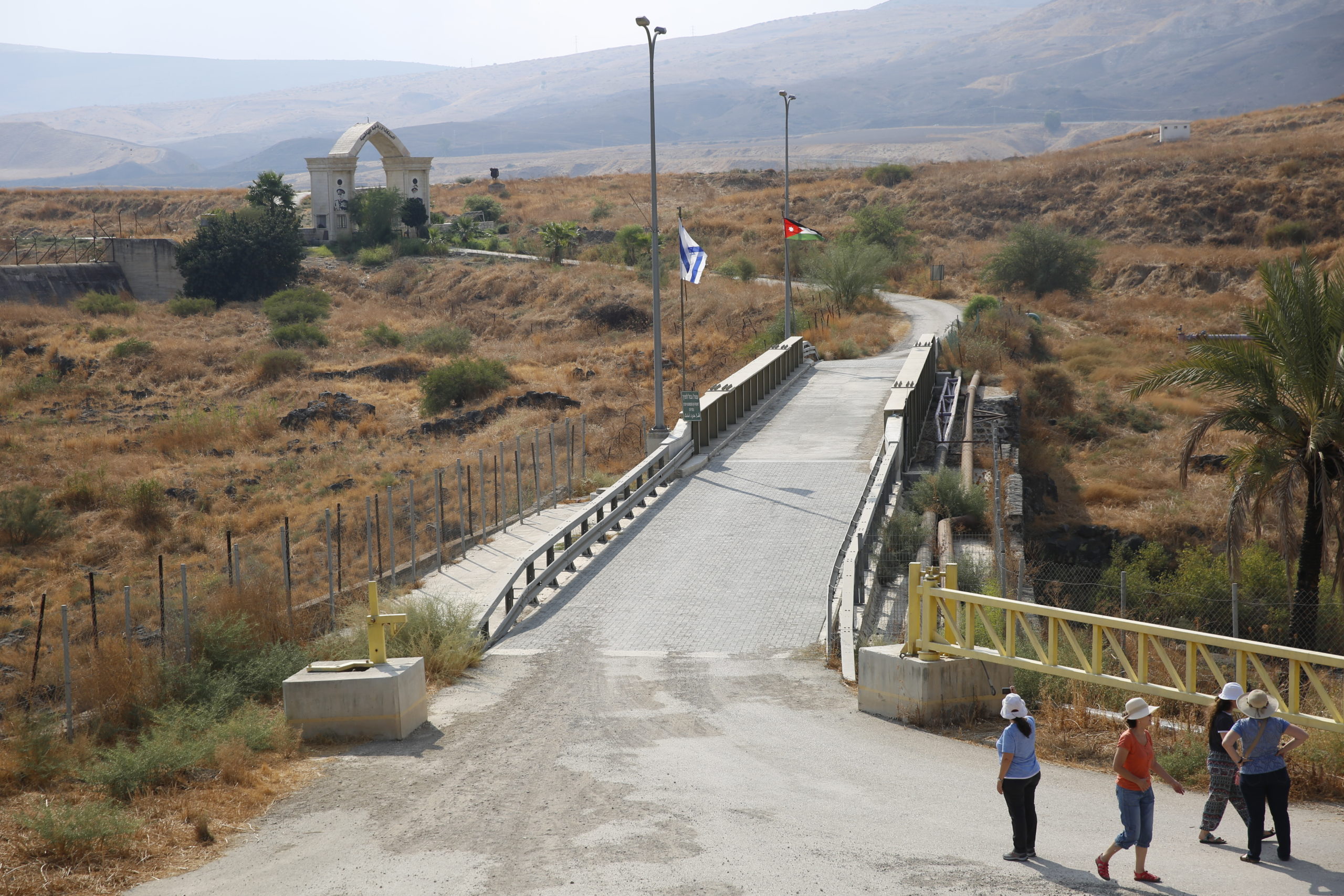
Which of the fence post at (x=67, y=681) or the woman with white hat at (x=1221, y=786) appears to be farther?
the fence post at (x=67, y=681)

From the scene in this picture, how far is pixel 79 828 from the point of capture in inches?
312

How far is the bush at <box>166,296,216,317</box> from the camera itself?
57.9 meters

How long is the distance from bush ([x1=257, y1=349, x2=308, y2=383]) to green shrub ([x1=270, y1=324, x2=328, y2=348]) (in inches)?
158

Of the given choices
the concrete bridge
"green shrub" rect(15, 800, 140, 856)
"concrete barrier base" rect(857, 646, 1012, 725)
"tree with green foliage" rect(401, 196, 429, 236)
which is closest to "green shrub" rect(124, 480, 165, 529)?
the concrete bridge

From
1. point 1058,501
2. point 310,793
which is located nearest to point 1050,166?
point 1058,501

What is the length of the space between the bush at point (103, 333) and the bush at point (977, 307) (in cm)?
3601

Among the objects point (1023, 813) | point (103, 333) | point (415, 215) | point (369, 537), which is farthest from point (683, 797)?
point (415, 215)

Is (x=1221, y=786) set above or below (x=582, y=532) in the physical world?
above

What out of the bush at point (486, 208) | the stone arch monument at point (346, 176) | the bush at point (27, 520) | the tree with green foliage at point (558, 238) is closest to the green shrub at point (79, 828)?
the bush at point (27, 520)

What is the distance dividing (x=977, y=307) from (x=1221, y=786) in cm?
3837

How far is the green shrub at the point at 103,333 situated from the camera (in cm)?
4812

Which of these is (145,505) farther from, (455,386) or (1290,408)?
(1290,408)

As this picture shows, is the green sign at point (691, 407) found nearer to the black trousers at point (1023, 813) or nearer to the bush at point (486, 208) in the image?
the black trousers at point (1023, 813)

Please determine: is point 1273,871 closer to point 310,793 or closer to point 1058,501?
point 310,793
